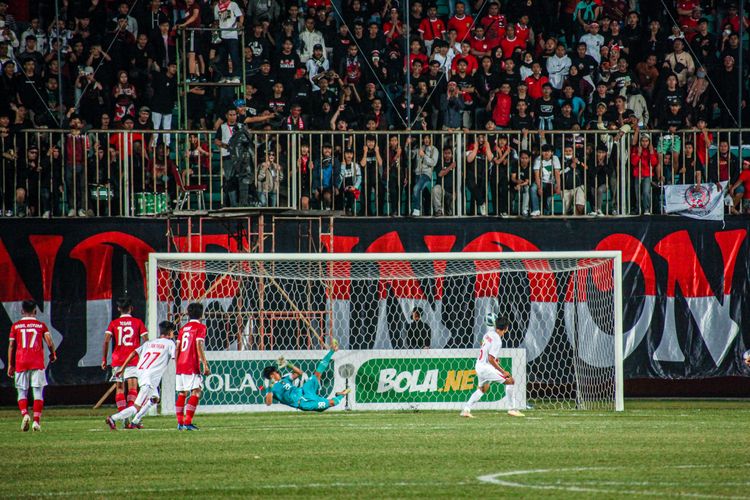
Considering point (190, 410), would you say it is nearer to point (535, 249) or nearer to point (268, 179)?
point (268, 179)

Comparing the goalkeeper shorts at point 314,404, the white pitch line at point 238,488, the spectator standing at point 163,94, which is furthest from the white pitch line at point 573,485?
the spectator standing at point 163,94

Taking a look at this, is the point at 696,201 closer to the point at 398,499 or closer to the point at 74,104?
the point at 74,104

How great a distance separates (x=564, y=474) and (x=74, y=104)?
15.3m

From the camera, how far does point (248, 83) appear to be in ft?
75.1

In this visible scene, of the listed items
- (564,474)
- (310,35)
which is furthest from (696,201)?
Result: (564,474)

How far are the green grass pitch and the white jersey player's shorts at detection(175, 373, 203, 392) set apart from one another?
0.64m

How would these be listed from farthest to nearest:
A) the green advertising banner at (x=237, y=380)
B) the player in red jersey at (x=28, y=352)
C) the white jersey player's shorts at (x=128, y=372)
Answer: the green advertising banner at (x=237, y=380)
the white jersey player's shorts at (x=128, y=372)
the player in red jersey at (x=28, y=352)

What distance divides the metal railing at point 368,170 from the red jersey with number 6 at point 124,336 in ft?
13.9

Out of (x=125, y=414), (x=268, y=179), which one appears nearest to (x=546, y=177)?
(x=268, y=179)

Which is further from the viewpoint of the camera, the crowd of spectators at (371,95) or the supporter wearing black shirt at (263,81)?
the supporter wearing black shirt at (263,81)

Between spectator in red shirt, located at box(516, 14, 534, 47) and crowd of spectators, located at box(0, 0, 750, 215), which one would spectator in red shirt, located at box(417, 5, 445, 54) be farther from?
spectator in red shirt, located at box(516, 14, 534, 47)

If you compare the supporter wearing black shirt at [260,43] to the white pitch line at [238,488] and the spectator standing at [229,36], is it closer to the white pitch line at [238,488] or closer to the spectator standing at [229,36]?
the spectator standing at [229,36]

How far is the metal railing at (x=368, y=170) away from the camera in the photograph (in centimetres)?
2162

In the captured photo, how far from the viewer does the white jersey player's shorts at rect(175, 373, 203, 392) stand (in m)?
16.0
